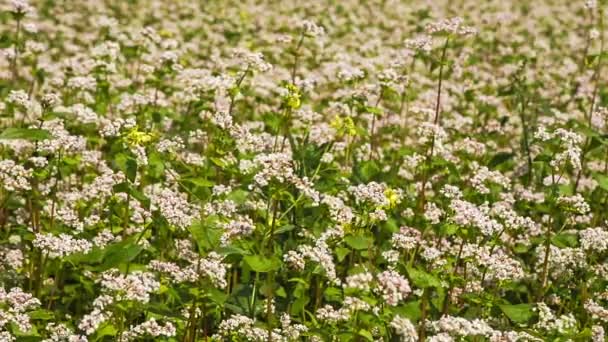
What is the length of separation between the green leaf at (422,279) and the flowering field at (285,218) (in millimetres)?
11

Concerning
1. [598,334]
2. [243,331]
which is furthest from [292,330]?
[598,334]

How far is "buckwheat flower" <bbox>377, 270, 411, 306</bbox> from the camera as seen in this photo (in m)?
4.11

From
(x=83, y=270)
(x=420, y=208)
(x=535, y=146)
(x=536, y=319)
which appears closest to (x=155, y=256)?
(x=83, y=270)

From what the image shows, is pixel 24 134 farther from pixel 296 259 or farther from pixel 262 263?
pixel 296 259

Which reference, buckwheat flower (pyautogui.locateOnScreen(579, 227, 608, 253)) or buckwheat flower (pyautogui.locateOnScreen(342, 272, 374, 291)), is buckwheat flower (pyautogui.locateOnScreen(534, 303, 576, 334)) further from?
buckwheat flower (pyautogui.locateOnScreen(342, 272, 374, 291))

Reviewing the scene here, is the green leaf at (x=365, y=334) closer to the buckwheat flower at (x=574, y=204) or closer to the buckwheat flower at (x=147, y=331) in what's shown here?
the buckwheat flower at (x=147, y=331)

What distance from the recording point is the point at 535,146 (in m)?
8.42

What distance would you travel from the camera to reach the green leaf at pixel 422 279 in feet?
16.3

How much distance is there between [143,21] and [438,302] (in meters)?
10.5

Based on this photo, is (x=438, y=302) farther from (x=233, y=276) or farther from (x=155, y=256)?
(x=155, y=256)

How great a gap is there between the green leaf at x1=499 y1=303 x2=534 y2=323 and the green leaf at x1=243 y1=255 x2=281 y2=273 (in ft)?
4.77

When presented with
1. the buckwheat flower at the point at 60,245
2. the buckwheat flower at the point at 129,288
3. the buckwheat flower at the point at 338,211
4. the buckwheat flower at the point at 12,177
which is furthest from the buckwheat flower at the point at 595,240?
the buckwheat flower at the point at 12,177

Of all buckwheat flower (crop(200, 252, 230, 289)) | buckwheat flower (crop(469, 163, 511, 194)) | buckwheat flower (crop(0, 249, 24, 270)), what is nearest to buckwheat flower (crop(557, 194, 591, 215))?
buckwheat flower (crop(469, 163, 511, 194))

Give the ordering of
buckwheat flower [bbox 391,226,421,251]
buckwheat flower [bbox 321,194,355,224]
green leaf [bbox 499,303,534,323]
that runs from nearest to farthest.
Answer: green leaf [bbox 499,303,534,323] < buckwheat flower [bbox 321,194,355,224] < buckwheat flower [bbox 391,226,421,251]
